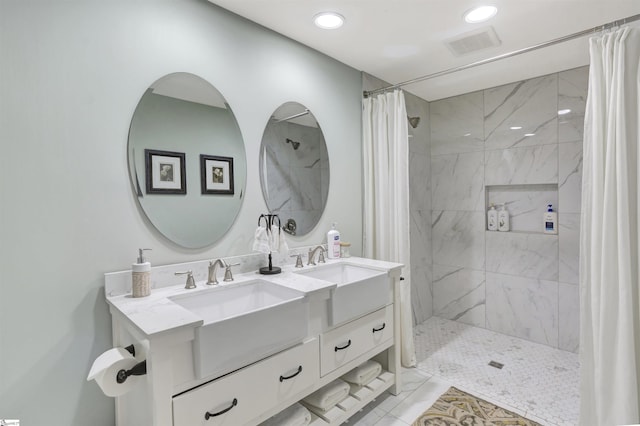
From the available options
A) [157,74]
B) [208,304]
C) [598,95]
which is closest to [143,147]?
[157,74]

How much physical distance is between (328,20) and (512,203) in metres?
2.37

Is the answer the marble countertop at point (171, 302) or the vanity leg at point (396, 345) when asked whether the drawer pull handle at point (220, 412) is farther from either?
the vanity leg at point (396, 345)

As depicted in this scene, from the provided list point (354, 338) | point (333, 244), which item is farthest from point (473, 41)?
point (354, 338)

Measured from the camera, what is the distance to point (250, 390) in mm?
1252

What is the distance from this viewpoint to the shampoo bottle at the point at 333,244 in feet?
7.40

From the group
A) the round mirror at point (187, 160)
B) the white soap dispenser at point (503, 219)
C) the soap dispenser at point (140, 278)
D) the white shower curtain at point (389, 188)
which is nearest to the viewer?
the soap dispenser at point (140, 278)

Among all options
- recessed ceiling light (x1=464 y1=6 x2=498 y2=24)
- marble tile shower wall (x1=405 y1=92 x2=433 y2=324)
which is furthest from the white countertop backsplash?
recessed ceiling light (x1=464 y1=6 x2=498 y2=24)

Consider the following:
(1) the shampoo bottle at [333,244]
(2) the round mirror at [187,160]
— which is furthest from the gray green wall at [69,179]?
(1) the shampoo bottle at [333,244]

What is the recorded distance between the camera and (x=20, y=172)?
1.18 meters

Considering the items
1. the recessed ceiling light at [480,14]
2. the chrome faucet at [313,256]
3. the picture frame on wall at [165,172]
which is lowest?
the chrome faucet at [313,256]

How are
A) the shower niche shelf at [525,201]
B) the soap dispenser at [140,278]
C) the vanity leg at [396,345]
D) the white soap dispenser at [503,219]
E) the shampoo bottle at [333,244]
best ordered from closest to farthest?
1. the soap dispenser at [140,278]
2. the vanity leg at [396,345]
3. the shampoo bottle at [333,244]
4. the shower niche shelf at [525,201]
5. the white soap dispenser at [503,219]

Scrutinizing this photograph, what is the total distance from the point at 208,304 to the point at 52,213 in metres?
0.72

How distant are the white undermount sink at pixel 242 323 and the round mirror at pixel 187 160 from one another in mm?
302

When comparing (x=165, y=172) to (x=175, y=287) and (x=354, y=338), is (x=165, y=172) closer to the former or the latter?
(x=175, y=287)
